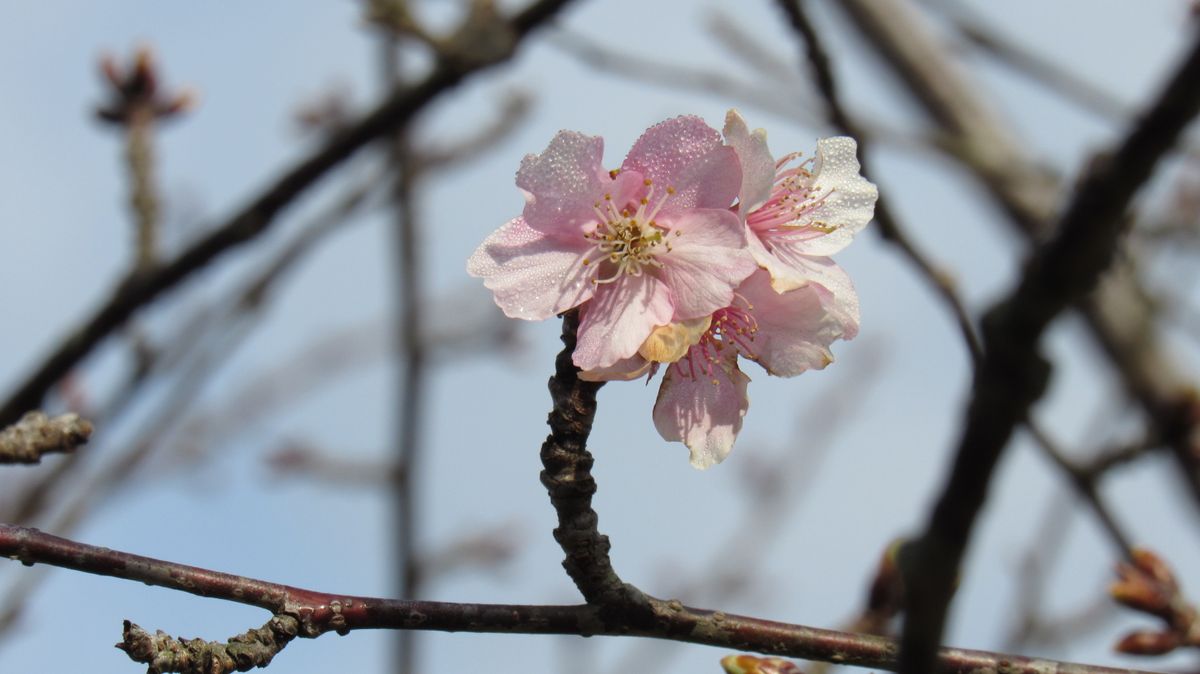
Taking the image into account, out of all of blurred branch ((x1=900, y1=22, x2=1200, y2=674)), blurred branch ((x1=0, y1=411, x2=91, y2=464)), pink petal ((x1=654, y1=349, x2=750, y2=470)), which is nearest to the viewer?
blurred branch ((x1=900, y1=22, x2=1200, y2=674))

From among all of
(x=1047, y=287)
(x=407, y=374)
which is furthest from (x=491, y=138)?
(x=1047, y=287)

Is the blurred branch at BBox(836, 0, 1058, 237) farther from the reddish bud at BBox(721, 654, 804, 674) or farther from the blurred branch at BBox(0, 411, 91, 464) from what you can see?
the blurred branch at BBox(0, 411, 91, 464)

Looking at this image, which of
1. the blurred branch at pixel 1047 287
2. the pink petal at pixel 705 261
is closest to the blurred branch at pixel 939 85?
the pink petal at pixel 705 261

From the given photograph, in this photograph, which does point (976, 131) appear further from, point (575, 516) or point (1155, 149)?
point (1155, 149)

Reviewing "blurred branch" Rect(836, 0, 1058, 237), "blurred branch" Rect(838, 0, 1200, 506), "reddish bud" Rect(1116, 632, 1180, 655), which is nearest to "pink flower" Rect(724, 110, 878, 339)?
"reddish bud" Rect(1116, 632, 1180, 655)

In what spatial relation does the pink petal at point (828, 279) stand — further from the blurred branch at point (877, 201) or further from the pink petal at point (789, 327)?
the blurred branch at point (877, 201)

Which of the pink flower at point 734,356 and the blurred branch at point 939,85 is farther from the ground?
the blurred branch at point 939,85

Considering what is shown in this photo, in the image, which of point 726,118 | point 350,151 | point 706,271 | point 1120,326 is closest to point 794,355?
point 706,271
